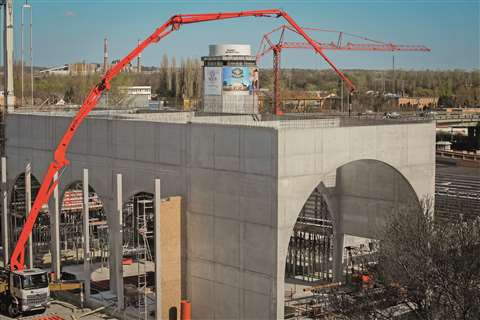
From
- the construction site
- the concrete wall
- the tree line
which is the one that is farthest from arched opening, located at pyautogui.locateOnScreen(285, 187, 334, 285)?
the tree line

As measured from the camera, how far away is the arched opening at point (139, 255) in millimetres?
18380

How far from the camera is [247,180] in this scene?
16.5 meters

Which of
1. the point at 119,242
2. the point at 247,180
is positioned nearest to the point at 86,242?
the point at 119,242

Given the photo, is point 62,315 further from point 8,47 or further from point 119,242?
point 8,47

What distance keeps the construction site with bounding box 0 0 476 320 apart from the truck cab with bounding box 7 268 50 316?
0.03m

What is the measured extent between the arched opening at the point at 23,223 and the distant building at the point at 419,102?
57852 mm

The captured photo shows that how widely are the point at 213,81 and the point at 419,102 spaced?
47.4 metres

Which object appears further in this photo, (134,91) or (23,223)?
(134,91)

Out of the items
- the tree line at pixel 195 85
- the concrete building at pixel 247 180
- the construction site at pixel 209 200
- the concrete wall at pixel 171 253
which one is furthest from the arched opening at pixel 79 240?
the tree line at pixel 195 85

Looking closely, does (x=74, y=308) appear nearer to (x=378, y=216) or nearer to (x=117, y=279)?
(x=117, y=279)

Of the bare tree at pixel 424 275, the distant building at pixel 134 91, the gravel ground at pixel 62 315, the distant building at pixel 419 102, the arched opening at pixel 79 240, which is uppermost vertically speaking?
the distant building at pixel 134 91

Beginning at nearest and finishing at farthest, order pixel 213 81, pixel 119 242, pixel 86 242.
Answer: pixel 119 242, pixel 86 242, pixel 213 81

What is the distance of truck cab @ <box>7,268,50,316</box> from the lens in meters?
18.4

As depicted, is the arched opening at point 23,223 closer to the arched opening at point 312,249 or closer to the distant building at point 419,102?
the arched opening at point 312,249
